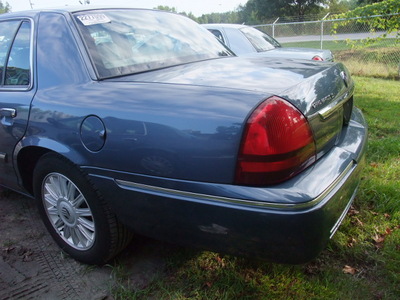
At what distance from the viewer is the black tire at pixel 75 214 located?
2.02 metres

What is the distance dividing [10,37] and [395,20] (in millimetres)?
7245

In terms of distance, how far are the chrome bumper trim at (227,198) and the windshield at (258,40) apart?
547 centimetres

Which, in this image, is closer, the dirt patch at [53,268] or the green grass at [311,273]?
the green grass at [311,273]

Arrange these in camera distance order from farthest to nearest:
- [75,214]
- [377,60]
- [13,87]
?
[377,60], [13,87], [75,214]

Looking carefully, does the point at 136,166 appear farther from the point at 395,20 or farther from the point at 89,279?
the point at 395,20

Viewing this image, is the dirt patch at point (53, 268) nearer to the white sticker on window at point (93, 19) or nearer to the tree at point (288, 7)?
the white sticker on window at point (93, 19)

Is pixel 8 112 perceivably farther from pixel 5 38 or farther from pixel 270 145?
pixel 270 145

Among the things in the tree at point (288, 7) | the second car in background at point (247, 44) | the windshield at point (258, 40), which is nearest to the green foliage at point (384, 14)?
the second car in background at point (247, 44)

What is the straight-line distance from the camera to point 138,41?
2.37 metres

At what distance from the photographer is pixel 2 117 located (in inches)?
94.4

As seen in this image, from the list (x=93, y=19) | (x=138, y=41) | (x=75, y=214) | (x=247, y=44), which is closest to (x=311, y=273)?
(x=75, y=214)

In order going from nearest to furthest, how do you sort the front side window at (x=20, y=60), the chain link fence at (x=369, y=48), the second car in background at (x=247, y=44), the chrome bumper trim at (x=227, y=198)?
the chrome bumper trim at (x=227, y=198) → the front side window at (x=20, y=60) → the second car in background at (x=247, y=44) → the chain link fence at (x=369, y=48)

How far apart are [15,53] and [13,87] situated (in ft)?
0.89

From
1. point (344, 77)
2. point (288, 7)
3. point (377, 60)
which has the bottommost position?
point (377, 60)
